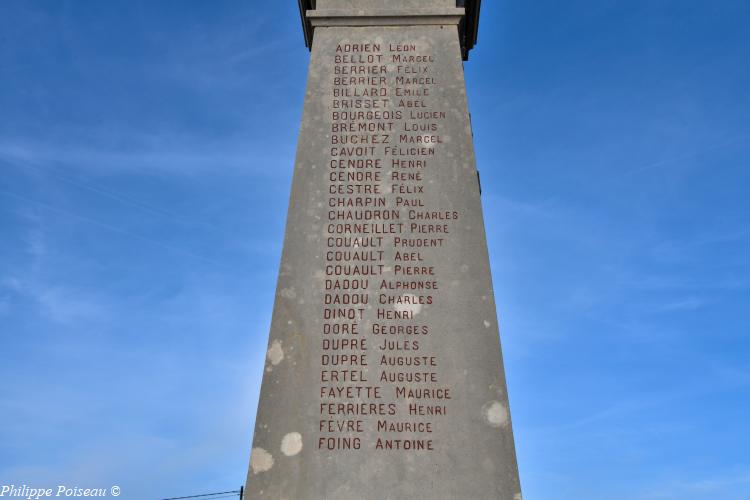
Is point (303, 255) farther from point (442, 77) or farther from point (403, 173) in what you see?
point (442, 77)

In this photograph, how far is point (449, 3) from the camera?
952 cm

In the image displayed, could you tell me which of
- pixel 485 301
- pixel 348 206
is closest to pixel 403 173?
pixel 348 206

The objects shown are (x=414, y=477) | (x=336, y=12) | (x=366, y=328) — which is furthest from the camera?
(x=336, y=12)

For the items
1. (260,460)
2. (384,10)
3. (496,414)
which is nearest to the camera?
(260,460)

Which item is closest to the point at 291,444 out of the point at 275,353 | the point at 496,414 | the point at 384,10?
the point at 275,353

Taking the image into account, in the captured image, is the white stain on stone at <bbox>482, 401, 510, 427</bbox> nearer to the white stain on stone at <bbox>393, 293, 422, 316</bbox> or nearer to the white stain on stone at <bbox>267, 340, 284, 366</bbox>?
the white stain on stone at <bbox>393, 293, 422, 316</bbox>

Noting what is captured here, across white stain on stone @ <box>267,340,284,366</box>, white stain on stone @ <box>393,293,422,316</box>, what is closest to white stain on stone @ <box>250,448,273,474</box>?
white stain on stone @ <box>267,340,284,366</box>

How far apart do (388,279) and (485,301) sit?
3.74 feet

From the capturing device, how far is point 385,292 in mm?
7449

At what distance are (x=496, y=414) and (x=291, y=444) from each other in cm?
215

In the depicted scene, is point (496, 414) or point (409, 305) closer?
point (496, 414)

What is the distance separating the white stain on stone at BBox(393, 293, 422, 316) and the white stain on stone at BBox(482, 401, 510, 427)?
1.30 m

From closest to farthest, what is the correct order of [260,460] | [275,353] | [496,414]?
[260,460]
[496,414]
[275,353]

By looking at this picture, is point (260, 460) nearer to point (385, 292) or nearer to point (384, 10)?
point (385, 292)
